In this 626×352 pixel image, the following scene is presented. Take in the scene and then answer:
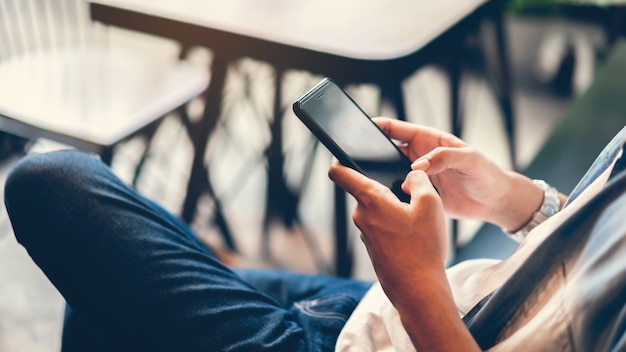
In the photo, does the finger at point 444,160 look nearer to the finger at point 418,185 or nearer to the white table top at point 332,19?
the finger at point 418,185

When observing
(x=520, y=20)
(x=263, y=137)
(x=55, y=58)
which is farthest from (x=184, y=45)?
(x=520, y=20)

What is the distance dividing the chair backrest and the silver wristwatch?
1.19m

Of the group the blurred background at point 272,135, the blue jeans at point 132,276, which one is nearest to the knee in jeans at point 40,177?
the blue jeans at point 132,276

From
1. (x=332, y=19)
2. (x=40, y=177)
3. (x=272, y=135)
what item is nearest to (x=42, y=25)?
(x=272, y=135)

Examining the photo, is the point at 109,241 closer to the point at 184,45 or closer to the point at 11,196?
the point at 11,196

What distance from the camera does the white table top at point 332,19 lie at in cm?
123

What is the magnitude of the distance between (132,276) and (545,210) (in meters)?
0.54

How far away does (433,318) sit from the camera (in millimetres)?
566

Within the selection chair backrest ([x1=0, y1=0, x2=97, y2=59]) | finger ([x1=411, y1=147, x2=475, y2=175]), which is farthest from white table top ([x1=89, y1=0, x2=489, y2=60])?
finger ([x1=411, y1=147, x2=475, y2=175])

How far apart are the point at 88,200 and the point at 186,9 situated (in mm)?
695

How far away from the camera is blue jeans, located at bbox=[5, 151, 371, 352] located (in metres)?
0.69

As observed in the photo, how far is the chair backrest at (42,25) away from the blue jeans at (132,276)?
3.06 feet

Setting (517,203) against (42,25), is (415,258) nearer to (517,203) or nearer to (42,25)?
(517,203)

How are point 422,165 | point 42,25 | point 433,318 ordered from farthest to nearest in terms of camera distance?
point 42,25 → point 422,165 → point 433,318
